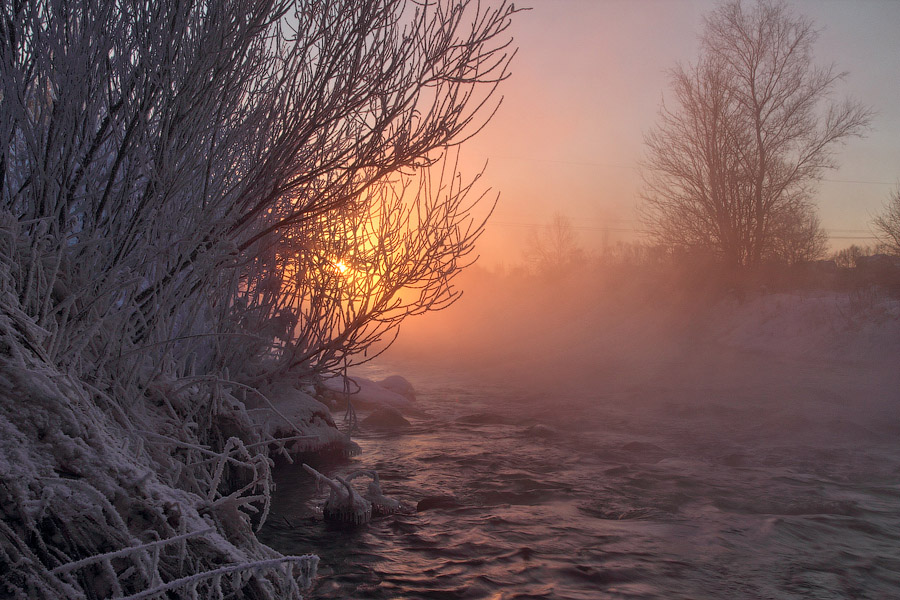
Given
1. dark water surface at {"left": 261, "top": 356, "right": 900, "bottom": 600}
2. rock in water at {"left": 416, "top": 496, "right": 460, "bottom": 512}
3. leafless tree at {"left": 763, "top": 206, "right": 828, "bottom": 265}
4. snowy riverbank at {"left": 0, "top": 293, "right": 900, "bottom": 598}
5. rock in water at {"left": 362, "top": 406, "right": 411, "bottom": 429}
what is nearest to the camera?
snowy riverbank at {"left": 0, "top": 293, "right": 900, "bottom": 598}

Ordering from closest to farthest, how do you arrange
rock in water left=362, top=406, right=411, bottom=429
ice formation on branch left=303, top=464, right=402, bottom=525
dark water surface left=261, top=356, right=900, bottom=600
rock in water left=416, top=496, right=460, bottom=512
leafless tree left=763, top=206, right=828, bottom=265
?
dark water surface left=261, top=356, right=900, bottom=600, ice formation on branch left=303, top=464, right=402, bottom=525, rock in water left=416, top=496, right=460, bottom=512, rock in water left=362, top=406, right=411, bottom=429, leafless tree left=763, top=206, right=828, bottom=265

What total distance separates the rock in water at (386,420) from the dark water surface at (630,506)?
0.88 feet

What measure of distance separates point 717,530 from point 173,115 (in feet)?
17.2

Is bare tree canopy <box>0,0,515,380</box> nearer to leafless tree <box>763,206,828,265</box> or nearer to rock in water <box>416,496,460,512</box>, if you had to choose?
rock in water <box>416,496,460,512</box>

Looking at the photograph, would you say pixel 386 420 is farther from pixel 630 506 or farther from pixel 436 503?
pixel 630 506

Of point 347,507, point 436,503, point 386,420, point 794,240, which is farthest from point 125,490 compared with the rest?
point 794,240

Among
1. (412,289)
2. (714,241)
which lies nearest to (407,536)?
(412,289)

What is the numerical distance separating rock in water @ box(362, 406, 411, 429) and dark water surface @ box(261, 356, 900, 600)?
0.88 feet

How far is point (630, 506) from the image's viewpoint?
589 cm

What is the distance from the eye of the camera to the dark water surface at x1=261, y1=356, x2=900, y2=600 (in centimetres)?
431

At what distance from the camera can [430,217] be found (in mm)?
5434

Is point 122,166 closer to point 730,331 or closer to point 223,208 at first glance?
point 223,208

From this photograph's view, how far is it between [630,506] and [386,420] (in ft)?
16.9

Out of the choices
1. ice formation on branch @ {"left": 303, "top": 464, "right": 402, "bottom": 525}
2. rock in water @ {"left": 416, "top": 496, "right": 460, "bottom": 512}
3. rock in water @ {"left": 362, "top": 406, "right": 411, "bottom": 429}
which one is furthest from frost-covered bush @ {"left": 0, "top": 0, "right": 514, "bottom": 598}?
rock in water @ {"left": 362, "top": 406, "right": 411, "bottom": 429}
